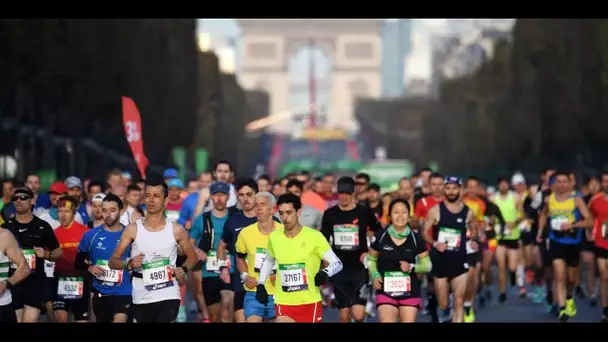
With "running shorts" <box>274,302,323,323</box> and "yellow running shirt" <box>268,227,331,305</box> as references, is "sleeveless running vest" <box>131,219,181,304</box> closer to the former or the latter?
"yellow running shirt" <box>268,227,331,305</box>

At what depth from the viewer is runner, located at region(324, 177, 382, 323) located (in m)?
16.8

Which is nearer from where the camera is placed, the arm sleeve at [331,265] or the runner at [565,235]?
the arm sleeve at [331,265]

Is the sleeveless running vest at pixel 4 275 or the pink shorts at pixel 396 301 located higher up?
the sleeveless running vest at pixel 4 275

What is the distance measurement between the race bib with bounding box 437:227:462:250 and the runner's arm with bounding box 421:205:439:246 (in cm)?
11

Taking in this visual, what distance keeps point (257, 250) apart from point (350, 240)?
2342 millimetres

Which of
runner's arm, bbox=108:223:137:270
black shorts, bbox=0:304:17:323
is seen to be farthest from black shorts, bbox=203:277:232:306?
black shorts, bbox=0:304:17:323

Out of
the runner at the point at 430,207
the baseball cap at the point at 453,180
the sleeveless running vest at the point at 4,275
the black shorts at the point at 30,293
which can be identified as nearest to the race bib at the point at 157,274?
the sleeveless running vest at the point at 4,275

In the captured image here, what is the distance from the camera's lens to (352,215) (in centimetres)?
1686

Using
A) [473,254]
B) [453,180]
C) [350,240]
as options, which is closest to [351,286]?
[350,240]

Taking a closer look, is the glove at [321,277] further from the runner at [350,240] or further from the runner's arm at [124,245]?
the runner at [350,240]

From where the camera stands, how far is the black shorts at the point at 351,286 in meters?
16.9

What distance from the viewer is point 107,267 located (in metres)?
14.9

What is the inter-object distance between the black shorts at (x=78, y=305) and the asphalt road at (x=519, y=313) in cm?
585
